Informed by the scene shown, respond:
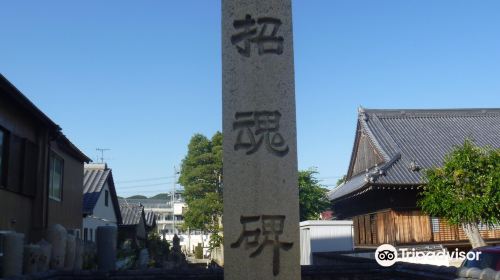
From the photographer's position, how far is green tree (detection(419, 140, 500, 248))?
1584cm

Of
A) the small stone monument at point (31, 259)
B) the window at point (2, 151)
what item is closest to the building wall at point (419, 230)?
the window at point (2, 151)

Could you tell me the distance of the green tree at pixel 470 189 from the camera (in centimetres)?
1584

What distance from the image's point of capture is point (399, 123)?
2780 cm

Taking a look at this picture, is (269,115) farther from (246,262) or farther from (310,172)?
(310,172)

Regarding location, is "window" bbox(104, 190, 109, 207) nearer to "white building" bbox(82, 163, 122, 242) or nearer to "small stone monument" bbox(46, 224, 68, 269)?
"white building" bbox(82, 163, 122, 242)

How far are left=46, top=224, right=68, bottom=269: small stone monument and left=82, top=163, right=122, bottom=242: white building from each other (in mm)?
13398

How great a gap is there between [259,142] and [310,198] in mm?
30265

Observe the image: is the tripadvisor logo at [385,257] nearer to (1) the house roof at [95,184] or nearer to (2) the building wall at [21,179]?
(2) the building wall at [21,179]

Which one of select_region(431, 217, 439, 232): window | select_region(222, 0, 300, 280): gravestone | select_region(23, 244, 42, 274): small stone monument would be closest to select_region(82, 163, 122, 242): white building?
select_region(23, 244, 42, 274): small stone monument

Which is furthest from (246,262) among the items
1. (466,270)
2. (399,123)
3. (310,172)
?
(310,172)

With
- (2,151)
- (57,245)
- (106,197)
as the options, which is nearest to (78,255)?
(57,245)

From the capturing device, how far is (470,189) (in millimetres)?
15875

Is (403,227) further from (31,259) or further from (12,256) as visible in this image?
(12,256)

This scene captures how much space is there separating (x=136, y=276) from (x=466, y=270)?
5840mm
